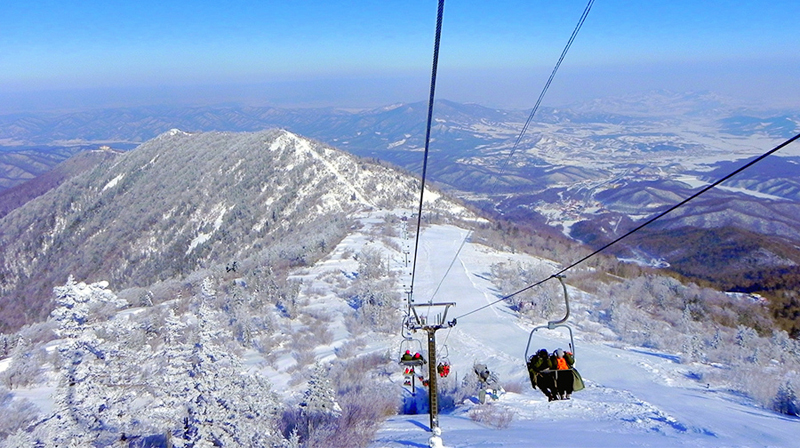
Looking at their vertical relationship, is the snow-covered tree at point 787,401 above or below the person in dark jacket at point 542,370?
below

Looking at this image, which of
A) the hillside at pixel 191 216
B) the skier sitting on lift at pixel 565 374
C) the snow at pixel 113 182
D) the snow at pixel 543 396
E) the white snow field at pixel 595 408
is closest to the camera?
the skier sitting on lift at pixel 565 374

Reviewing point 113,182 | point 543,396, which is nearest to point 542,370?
point 543,396

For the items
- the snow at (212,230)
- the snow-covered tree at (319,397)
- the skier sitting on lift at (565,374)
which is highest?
the skier sitting on lift at (565,374)

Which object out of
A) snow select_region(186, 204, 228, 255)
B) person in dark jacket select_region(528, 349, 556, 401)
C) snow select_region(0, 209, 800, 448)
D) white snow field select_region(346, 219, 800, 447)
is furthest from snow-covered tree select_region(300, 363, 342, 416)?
snow select_region(186, 204, 228, 255)

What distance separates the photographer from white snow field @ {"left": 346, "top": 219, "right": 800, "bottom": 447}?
11898 millimetres

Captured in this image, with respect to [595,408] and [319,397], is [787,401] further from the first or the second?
[319,397]

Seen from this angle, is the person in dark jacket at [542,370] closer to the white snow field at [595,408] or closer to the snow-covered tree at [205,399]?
the white snow field at [595,408]

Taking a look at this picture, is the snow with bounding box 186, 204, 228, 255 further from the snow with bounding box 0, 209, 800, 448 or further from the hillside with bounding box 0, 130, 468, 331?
the snow with bounding box 0, 209, 800, 448

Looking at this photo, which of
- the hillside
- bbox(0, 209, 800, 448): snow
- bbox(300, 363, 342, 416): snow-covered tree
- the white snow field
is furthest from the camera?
the hillside

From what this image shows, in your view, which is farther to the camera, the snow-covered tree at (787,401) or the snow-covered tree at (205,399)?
the snow-covered tree at (787,401)

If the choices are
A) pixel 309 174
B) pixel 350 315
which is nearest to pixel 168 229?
pixel 309 174

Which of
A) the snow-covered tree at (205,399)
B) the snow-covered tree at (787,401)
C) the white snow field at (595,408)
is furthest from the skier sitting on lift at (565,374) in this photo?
the snow-covered tree at (787,401)

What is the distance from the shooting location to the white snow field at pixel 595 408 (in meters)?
11.9

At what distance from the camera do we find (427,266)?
34969 mm
